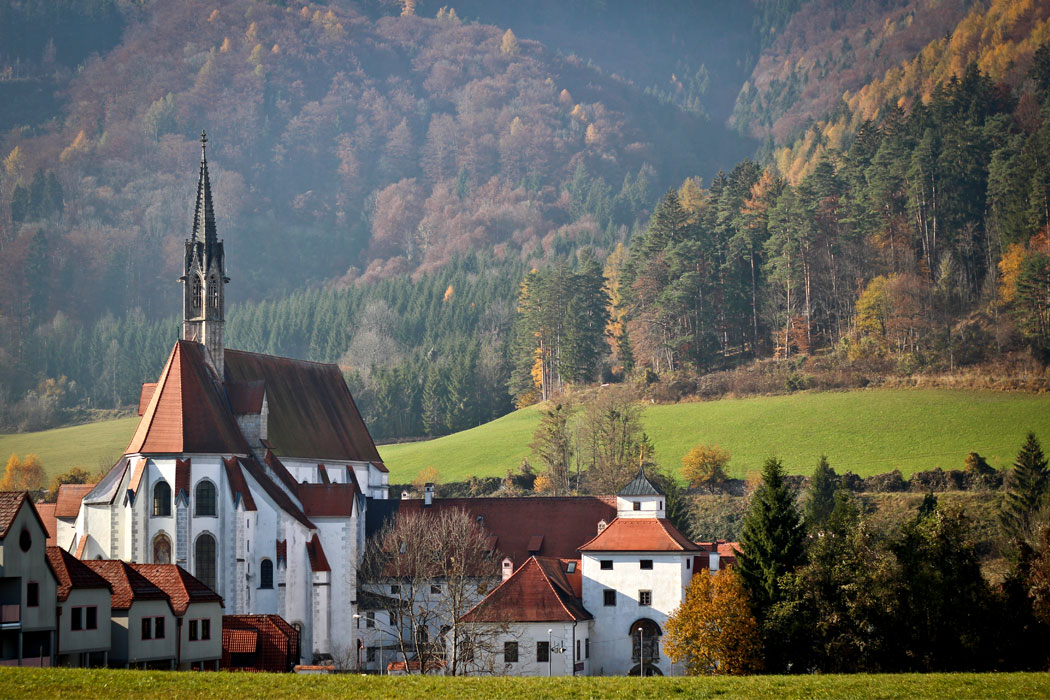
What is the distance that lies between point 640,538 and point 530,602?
22.8 feet

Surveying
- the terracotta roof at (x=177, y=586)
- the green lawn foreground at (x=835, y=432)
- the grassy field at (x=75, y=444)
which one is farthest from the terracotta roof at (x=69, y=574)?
the grassy field at (x=75, y=444)

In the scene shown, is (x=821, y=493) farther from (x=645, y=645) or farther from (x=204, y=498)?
(x=204, y=498)

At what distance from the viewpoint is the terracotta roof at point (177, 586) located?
48.5m

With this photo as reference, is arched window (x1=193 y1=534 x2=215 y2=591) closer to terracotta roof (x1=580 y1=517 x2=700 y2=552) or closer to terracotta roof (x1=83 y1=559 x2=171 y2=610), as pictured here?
terracotta roof (x1=83 y1=559 x2=171 y2=610)

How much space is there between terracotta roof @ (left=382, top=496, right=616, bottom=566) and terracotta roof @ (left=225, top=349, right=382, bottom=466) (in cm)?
488

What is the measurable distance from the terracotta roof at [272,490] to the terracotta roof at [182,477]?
2.71 metres

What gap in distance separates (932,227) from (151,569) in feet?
300

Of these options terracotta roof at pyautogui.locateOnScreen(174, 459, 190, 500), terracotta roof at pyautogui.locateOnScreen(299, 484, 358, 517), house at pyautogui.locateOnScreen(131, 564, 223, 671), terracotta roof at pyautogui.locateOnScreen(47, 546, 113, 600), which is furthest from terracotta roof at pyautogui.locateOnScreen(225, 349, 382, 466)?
terracotta roof at pyautogui.locateOnScreen(47, 546, 113, 600)

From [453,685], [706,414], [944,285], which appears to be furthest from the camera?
[944,285]

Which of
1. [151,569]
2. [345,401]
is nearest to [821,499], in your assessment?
[345,401]

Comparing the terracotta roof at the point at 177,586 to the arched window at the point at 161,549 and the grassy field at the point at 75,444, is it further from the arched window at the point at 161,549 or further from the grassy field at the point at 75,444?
the grassy field at the point at 75,444

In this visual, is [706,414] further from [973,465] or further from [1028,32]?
[1028,32]

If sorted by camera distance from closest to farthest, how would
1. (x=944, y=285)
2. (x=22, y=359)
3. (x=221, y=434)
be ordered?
(x=221, y=434) → (x=944, y=285) → (x=22, y=359)

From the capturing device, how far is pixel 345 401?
79.8 m
